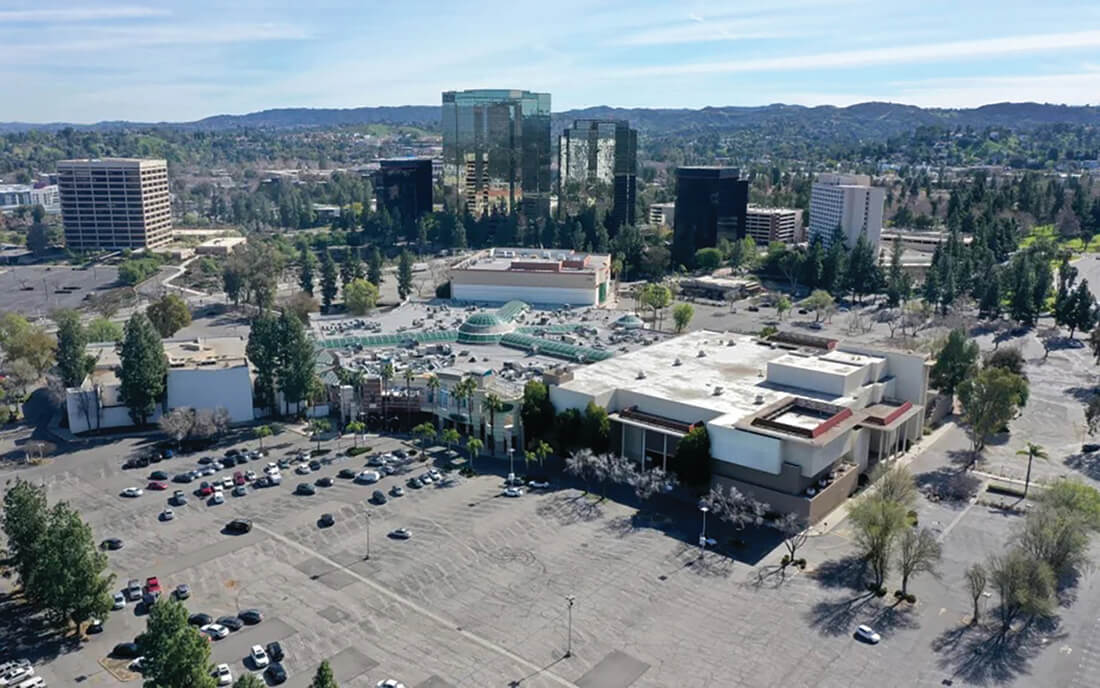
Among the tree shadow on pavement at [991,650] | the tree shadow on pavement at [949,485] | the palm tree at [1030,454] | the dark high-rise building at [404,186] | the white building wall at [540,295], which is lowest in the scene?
the tree shadow on pavement at [991,650]

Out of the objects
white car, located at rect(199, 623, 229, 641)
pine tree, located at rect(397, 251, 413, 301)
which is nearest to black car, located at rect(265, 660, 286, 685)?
white car, located at rect(199, 623, 229, 641)

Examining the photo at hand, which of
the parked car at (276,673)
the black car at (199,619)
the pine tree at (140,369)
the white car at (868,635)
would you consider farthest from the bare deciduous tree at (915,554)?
the pine tree at (140,369)

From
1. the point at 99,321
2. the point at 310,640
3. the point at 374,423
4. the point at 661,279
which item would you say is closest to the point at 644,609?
the point at 310,640

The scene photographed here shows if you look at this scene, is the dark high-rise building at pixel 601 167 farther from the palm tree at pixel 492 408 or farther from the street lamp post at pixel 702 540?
the street lamp post at pixel 702 540

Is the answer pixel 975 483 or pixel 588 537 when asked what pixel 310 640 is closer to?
pixel 588 537

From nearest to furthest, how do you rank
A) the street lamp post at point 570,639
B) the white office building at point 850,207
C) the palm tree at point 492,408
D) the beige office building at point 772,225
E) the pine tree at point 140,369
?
the street lamp post at point 570,639 < the palm tree at point 492,408 < the pine tree at point 140,369 < the white office building at point 850,207 < the beige office building at point 772,225

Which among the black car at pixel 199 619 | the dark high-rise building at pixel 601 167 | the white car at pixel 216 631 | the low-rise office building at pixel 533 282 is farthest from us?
the dark high-rise building at pixel 601 167
